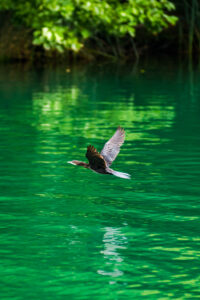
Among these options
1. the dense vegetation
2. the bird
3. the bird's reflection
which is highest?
the dense vegetation

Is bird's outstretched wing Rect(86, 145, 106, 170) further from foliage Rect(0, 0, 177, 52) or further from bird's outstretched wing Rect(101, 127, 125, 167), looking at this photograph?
foliage Rect(0, 0, 177, 52)

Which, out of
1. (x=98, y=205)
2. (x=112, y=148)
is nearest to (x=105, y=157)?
(x=112, y=148)

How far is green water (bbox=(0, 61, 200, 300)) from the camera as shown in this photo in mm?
6555

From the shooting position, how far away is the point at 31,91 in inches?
916

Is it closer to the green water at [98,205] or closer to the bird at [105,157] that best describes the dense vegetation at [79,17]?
the green water at [98,205]

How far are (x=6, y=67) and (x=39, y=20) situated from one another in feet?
39.1

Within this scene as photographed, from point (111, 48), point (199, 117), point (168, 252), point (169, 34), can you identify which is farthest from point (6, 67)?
point (168, 252)

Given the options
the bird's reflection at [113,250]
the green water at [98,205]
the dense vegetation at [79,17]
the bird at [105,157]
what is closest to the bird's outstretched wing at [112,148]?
the bird at [105,157]

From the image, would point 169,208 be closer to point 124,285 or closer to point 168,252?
point 168,252

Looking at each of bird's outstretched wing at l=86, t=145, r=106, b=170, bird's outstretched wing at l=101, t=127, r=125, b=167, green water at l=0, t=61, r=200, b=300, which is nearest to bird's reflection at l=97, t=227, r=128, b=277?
green water at l=0, t=61, r=200, b=300

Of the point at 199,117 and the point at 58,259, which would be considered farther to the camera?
the point at 199,117

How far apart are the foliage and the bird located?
456 inches

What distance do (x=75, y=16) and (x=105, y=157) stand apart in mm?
14410

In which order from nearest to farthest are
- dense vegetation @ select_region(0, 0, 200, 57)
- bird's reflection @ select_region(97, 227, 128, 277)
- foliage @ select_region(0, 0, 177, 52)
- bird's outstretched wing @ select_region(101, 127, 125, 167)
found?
bird's reflection @ select_region(97, 227, 128, 277), bird's outstretched wing @ select_region(101, 127, 125, 167), foliage @ select_region(0, 0, 177, 52), dense vegetation @ select_region(0, 0, 200, 57)
